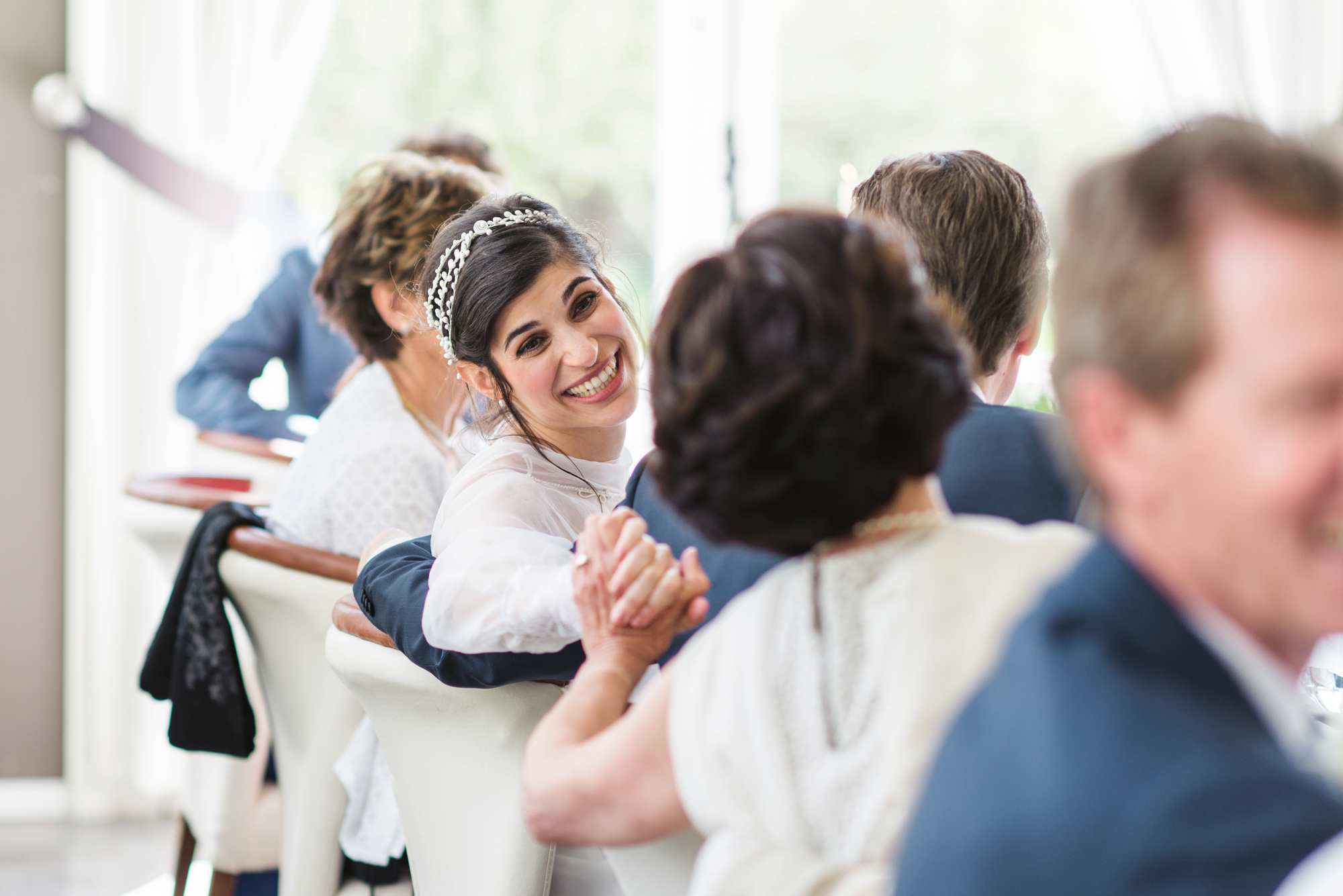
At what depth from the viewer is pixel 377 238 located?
2.41m

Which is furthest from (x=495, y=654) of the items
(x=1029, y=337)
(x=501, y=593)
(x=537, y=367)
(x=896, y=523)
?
(x=1029, y=337)

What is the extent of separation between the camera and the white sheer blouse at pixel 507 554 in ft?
4.18

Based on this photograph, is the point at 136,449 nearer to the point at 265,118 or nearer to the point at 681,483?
the point at 265,118

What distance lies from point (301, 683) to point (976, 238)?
3.63 ft

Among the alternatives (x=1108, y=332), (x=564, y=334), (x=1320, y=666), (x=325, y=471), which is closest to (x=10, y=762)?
(x=325, y=471)

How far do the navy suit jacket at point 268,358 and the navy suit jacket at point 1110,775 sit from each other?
111 inches

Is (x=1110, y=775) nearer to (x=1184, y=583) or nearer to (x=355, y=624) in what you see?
(x=1184, y=583)

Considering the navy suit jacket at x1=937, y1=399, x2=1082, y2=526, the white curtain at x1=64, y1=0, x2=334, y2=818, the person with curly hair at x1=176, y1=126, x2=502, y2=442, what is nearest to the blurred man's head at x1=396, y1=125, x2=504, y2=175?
the person with curly hair at x1=176, y1=126, x2=502, y2=442

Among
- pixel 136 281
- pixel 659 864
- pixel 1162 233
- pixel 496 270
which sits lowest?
pixel 136 281

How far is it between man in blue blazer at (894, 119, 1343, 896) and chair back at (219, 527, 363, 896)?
1.29 m

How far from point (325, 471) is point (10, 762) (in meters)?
2.22

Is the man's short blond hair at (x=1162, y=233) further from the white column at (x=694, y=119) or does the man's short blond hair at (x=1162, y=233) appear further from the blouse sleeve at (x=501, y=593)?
the white column at (x=694, y=119)

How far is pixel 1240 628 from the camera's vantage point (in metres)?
0.64

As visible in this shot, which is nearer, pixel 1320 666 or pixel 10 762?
pixel 1320 666
